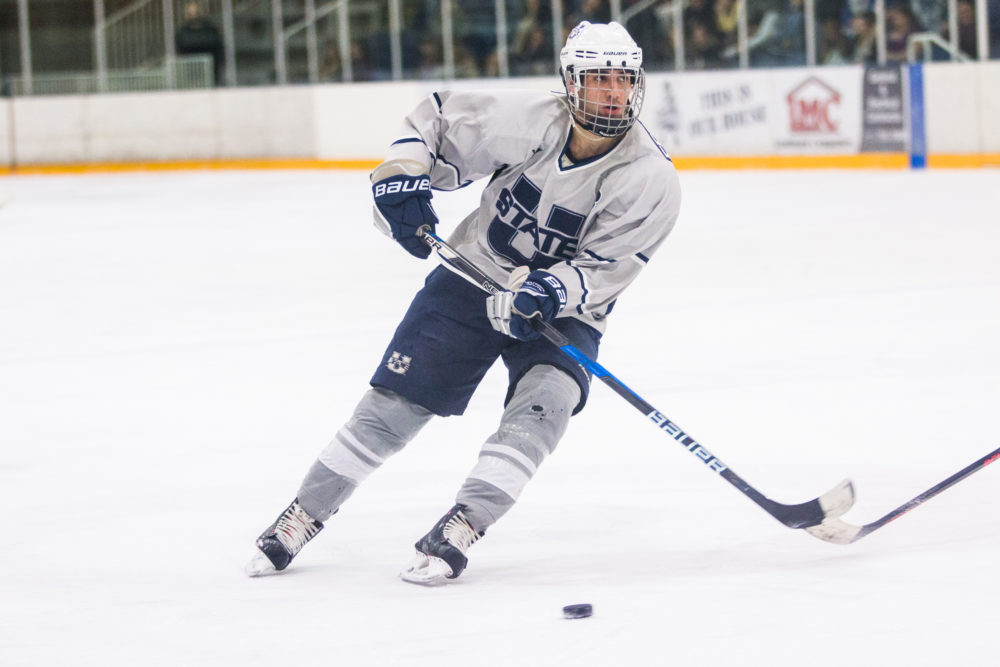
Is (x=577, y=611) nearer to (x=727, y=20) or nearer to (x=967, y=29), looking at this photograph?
(x=967, y=29)

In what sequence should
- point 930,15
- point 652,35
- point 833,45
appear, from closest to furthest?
1. point 930,15
2. point 833,45
3. point 652,35

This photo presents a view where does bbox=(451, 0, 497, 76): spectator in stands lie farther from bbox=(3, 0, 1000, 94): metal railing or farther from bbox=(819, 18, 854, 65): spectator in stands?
bbox=(819, 18, 854, 65): spectator in stands

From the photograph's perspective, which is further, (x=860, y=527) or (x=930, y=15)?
(x=930, y=15)

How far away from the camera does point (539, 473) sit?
3.36 meters

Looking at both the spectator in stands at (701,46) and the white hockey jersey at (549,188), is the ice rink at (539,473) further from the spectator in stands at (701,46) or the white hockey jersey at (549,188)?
the spectator in stands at (701,46)

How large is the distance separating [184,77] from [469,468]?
11.5 metres

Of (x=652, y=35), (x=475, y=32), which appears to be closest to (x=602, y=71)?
(x=652, y=35)

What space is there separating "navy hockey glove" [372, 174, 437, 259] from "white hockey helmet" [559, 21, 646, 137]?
0.31m

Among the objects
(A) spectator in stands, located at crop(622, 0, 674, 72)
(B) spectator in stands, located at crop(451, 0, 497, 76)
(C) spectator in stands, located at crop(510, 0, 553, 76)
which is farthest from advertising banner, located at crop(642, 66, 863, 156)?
(B) spectator in stands, located at crop(451, 0, 497, 76)

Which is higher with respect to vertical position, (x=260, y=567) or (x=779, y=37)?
(x=779, y=37)

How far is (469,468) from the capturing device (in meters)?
3.42

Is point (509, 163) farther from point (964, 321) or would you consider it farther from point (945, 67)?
point (945, 67)

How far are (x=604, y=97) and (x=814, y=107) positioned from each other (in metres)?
8.53

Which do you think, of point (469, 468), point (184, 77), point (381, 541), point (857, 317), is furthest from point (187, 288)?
point (184, 77)
